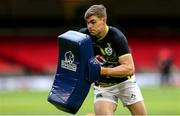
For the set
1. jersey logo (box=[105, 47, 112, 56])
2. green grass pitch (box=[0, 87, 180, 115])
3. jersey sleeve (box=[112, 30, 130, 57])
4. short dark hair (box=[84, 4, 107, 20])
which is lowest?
green grass pitch (box=[0, 87, 180, 115])

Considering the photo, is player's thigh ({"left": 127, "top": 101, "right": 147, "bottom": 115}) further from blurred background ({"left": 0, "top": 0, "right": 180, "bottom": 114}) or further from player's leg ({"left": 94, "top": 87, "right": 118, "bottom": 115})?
blurred background ({"left": 0, "top": 0, "right": 180, "bottom": 114})

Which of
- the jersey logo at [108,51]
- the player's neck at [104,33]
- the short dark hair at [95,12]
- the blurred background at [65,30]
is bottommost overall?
the blurred background at [65,30]

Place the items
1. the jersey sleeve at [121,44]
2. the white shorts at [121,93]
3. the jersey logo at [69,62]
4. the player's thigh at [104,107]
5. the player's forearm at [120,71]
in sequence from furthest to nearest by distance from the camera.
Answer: the white shorts at [121,93] < the player's thigh at [104,107] < the jersey sleeve at [121,44] < the player's forearm at [120,71] < the jersey logo at [69,62]

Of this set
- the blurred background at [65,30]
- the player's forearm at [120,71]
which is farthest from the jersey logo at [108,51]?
the blurred background at [65,30]

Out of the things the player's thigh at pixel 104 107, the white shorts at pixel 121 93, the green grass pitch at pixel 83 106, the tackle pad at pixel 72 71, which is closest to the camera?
the tackle pad at pixel 72 71

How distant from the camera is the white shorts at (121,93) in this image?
11992mm

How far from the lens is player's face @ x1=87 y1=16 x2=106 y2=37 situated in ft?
36.8

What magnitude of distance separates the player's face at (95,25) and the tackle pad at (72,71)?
12.1 inches

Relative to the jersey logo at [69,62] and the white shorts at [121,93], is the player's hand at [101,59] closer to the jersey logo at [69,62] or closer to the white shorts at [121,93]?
the white shorts at [121,93]

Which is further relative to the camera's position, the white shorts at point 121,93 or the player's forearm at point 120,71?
the white shorts at point 121,93

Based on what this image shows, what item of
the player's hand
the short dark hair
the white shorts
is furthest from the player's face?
the white shorts

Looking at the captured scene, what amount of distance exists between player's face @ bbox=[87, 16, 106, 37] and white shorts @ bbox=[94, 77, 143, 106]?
1068 millimetres

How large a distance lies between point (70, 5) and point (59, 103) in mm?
33805

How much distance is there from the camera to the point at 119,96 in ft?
40.0
